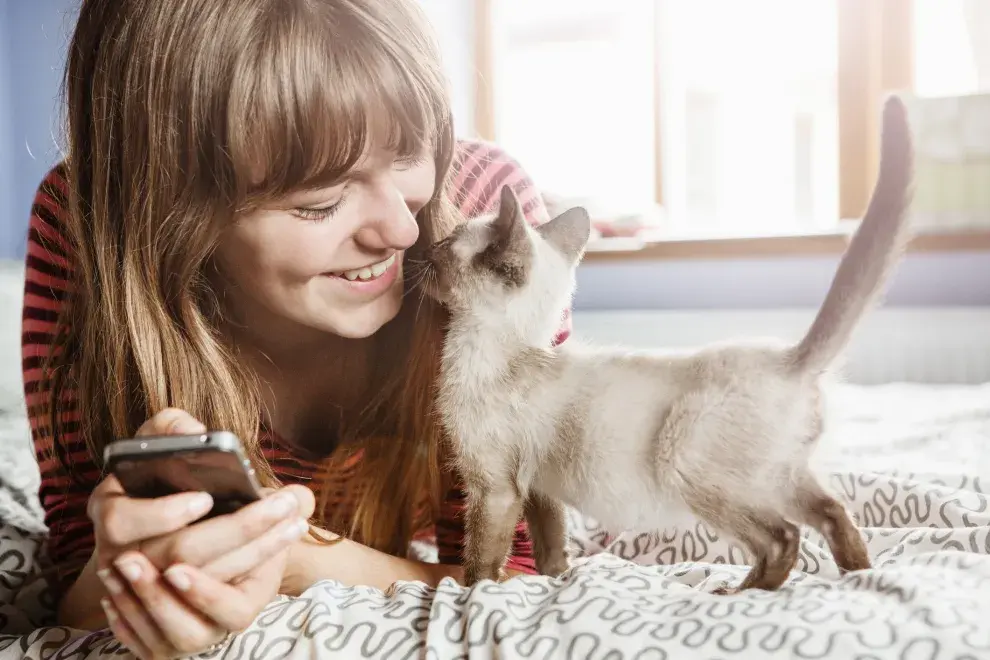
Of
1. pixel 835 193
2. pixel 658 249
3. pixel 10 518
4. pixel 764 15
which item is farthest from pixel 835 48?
pixel 10 518

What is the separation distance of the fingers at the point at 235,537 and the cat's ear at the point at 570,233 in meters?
0.32

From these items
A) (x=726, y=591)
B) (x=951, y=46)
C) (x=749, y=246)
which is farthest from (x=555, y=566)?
(x=951, y=46)

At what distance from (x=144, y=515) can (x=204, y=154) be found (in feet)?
1.09

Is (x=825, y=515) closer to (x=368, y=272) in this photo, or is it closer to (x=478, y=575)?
(x=478, y=575)

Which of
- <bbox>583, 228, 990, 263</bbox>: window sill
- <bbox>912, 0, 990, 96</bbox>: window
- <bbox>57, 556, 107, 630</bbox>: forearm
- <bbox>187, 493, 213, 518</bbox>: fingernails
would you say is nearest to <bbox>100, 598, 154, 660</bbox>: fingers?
<bbox>187, 493, 213, 518</bbox>: fingernails

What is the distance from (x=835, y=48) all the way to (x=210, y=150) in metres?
2.40

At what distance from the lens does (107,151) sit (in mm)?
751

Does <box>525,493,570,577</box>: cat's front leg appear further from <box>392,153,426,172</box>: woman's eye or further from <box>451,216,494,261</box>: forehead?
<box>392,153,426,172</box>: woman's eye

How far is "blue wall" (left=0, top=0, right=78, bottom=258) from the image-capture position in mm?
2613

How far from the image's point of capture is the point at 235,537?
1.82 feet

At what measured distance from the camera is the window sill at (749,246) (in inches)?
88.0

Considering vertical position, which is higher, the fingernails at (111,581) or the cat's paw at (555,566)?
the fingernails at (111,581)

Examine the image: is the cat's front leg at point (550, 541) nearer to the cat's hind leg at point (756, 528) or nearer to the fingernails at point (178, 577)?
the cat's hind leg at point (756, 528)

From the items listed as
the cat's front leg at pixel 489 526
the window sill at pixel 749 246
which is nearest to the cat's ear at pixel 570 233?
the cat's front leg at pixel 489 526
